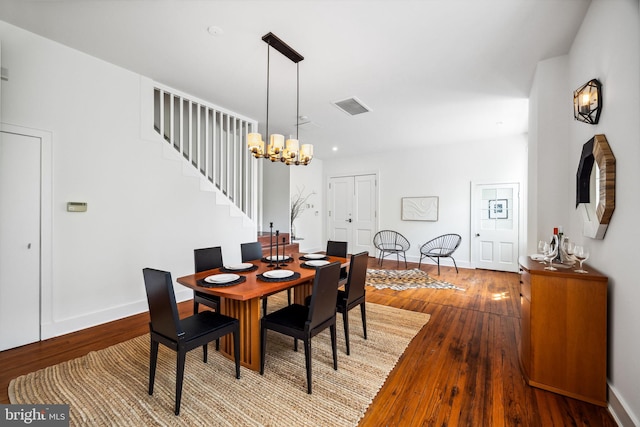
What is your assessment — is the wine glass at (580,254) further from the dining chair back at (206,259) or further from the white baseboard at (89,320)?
the white baseboard at (89,320)

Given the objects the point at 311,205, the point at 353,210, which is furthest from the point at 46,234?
the point at 353,210

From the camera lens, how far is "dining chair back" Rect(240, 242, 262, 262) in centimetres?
314

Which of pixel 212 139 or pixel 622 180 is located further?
pixel 212 139

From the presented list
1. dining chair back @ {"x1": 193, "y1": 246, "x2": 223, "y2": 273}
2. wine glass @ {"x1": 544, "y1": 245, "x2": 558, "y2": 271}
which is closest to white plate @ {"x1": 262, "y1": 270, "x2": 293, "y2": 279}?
dining chair back @ {"x1": 193, "y1": 246, "x2": 223, "y2": 273}

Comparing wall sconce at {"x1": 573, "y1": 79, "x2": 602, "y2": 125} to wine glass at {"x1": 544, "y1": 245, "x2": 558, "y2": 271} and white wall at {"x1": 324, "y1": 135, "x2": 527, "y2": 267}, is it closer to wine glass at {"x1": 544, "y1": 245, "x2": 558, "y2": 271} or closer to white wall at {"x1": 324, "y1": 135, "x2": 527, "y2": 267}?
wine glass at {"x1": 544, "y1": 245, "x2": 558, "y2": 271}

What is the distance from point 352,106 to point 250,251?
8.30 feet

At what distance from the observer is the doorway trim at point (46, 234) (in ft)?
8.34

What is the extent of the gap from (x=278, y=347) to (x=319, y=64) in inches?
112

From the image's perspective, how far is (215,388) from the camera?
1.89 meters

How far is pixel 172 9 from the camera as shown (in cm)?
213

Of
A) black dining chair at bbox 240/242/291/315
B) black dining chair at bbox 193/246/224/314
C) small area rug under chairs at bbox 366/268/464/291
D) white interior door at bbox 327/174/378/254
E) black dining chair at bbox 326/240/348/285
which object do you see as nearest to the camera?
black dining chair at bbox 193/246/224/314

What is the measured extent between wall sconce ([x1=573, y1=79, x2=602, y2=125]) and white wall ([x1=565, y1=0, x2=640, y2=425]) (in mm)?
40

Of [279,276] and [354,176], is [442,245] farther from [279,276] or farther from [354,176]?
[279,276]

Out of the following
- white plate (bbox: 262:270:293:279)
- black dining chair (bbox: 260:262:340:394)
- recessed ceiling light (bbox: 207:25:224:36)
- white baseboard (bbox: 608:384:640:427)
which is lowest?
white baseboard (bbox: 608:384:640:427)
